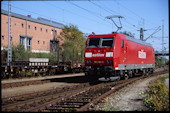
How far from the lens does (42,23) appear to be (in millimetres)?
39969

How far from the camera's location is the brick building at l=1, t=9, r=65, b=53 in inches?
1240

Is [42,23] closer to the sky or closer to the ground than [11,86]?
closer to the sky

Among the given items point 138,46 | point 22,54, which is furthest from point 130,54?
point 22,54

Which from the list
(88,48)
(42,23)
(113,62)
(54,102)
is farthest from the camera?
(42,23)

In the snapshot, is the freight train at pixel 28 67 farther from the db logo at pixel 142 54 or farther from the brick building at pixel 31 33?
the brick building at pixel 31 33

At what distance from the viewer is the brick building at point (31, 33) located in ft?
103

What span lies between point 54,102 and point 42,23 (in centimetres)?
3441

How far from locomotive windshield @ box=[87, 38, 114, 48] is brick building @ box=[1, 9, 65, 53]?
1757 centimetres

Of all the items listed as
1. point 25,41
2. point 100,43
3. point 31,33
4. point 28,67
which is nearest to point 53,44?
point 31,33

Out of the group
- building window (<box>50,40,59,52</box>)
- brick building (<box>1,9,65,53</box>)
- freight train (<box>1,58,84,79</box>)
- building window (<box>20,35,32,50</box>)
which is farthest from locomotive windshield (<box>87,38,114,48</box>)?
building window (<box>50,40,59,52</box>)

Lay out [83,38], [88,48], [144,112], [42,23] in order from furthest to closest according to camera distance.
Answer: [83,38] → [42,23] → [88,48] → [144,112]

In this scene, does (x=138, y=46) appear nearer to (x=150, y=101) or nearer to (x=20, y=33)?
(x=150, y=101)

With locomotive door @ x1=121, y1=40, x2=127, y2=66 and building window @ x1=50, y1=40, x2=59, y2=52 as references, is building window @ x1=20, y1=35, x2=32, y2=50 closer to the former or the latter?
building window @ x1=50, y1=40, x2=59, y2=52

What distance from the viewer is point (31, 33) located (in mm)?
37000
